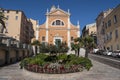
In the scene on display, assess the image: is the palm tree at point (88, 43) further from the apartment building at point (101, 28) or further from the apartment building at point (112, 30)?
the apartment building at point (101, 28)

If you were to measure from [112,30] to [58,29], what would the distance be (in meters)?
18.8

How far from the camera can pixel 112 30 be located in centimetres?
4638

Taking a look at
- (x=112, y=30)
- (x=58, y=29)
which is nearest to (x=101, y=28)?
(x=112, y=30)

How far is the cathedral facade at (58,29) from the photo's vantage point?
2283 inches

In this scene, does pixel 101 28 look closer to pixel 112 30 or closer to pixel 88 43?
pixel 112 30

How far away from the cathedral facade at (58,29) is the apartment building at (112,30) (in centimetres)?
1005

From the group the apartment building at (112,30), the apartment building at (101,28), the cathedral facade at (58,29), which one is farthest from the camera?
the cathedral facade at (58,29)

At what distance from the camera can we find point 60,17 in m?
59.1

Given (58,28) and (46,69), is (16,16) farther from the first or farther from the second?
(46,69)

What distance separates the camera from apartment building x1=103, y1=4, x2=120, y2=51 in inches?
1672

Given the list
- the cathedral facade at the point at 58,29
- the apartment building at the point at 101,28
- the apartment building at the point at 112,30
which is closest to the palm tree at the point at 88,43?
the apartment building at the point at 112,30

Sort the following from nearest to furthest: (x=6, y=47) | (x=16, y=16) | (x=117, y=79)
Result: (x=117, y=79) → (x=6, y=47) → (x=16, y=16)

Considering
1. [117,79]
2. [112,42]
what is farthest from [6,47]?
[112,42]

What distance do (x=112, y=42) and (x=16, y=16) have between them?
27.0m
